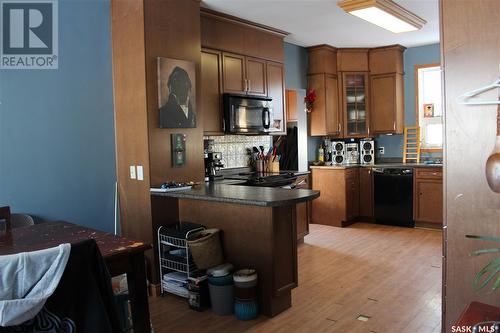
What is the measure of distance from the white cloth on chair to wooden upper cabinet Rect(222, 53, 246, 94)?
3332mm

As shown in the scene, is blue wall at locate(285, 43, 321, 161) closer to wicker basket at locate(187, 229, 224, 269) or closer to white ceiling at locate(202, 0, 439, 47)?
white ceiling at locate(202, 0, 439, 47)

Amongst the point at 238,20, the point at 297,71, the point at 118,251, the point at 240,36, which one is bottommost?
the point at 118,251

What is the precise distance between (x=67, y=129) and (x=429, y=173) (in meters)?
4.61

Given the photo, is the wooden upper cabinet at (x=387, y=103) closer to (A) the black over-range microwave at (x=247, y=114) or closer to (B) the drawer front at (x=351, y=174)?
(B) the drawer front at (x=351, y=174)

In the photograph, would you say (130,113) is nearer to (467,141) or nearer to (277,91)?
(277,91)

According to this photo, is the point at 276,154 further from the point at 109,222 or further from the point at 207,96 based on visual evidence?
the point at 109,222

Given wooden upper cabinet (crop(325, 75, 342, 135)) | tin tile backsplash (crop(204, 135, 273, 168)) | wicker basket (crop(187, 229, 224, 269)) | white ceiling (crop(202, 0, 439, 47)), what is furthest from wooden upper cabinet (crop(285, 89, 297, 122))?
wicker basket (crop(187, 229, 224, 269))

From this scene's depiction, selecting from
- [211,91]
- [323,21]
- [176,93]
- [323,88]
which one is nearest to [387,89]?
[323,88]

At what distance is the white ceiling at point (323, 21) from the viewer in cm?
420

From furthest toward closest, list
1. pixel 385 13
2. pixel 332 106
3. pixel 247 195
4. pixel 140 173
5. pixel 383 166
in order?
pixel 332 106
pixel 383 166
pixel 385 13
pixel 140 173
pixel 247 195

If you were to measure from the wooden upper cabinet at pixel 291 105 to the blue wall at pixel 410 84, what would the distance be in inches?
71.0

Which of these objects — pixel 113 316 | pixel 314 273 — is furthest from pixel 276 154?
pixel 113 316

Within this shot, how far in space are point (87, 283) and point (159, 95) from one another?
228cm

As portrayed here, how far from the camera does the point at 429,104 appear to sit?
6375 mm
